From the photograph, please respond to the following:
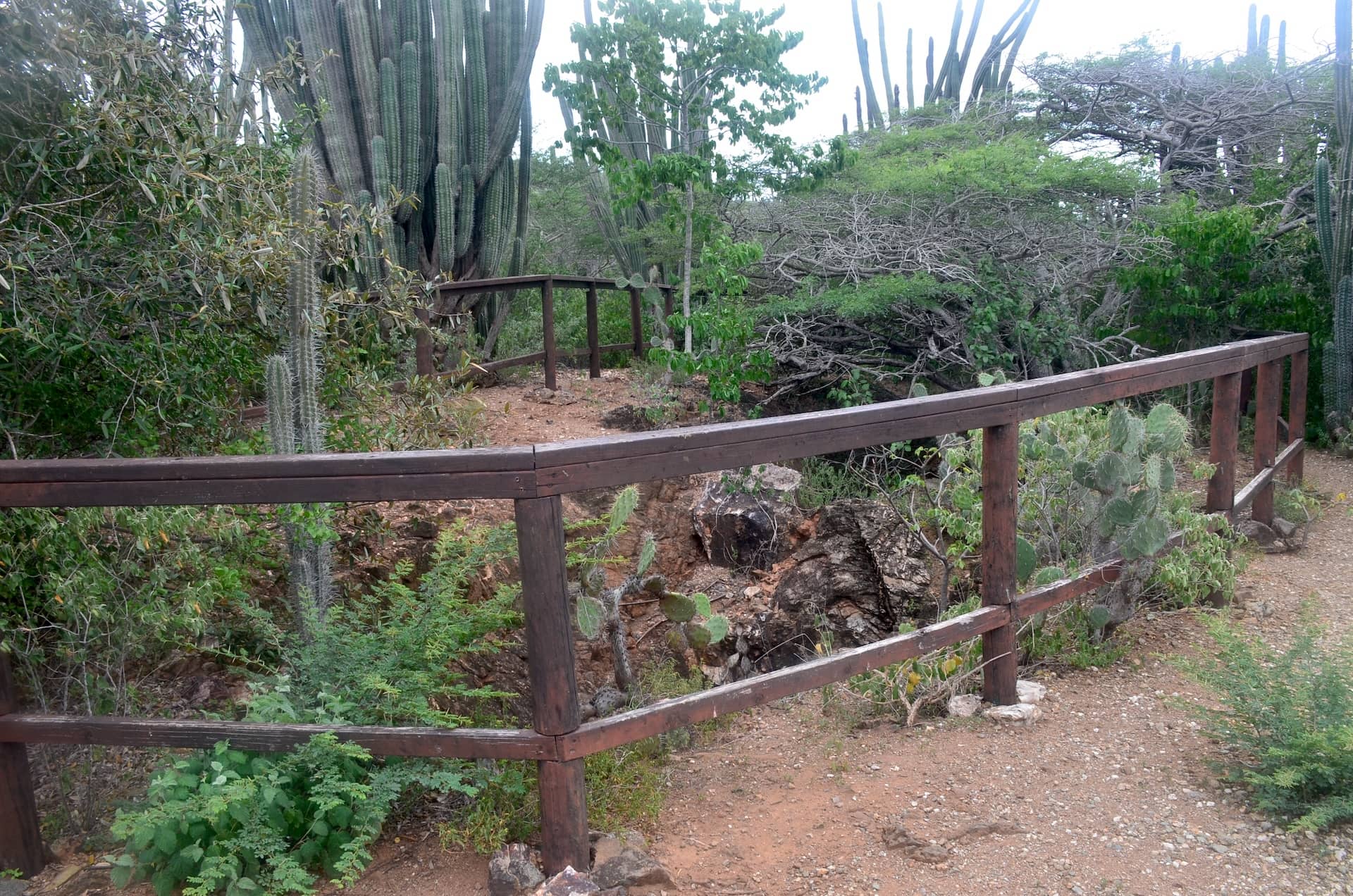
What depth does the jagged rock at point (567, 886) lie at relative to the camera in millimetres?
2363

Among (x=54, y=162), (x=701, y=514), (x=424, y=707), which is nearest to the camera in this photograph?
(x=424, y=707)

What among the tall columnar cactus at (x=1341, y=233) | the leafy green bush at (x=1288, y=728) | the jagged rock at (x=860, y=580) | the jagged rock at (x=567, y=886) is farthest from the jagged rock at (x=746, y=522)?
the tall columnar cactus at (x=1341, y=233)

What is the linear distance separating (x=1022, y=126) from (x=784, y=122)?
5.84 m

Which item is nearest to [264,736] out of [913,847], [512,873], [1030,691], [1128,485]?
[512,873]

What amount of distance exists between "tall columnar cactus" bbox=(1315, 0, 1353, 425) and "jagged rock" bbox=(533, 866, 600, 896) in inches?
367

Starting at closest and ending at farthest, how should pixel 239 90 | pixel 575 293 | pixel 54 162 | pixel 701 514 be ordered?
pixel 54 162, pixel 239 90, pixel 701 514, pixel 575 293

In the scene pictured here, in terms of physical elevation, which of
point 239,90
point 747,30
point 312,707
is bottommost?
point 312,707

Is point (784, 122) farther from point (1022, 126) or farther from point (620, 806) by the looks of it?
point (620, 806)

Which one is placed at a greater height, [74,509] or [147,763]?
[74,509]

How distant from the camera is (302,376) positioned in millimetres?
3932

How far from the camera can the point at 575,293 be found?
14922 millimetres

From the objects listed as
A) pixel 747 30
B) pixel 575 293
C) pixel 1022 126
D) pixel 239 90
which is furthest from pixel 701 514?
pixel 1022 126

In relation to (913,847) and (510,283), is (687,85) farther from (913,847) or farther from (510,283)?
(913,847)

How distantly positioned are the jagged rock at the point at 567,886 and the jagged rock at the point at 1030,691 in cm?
185
